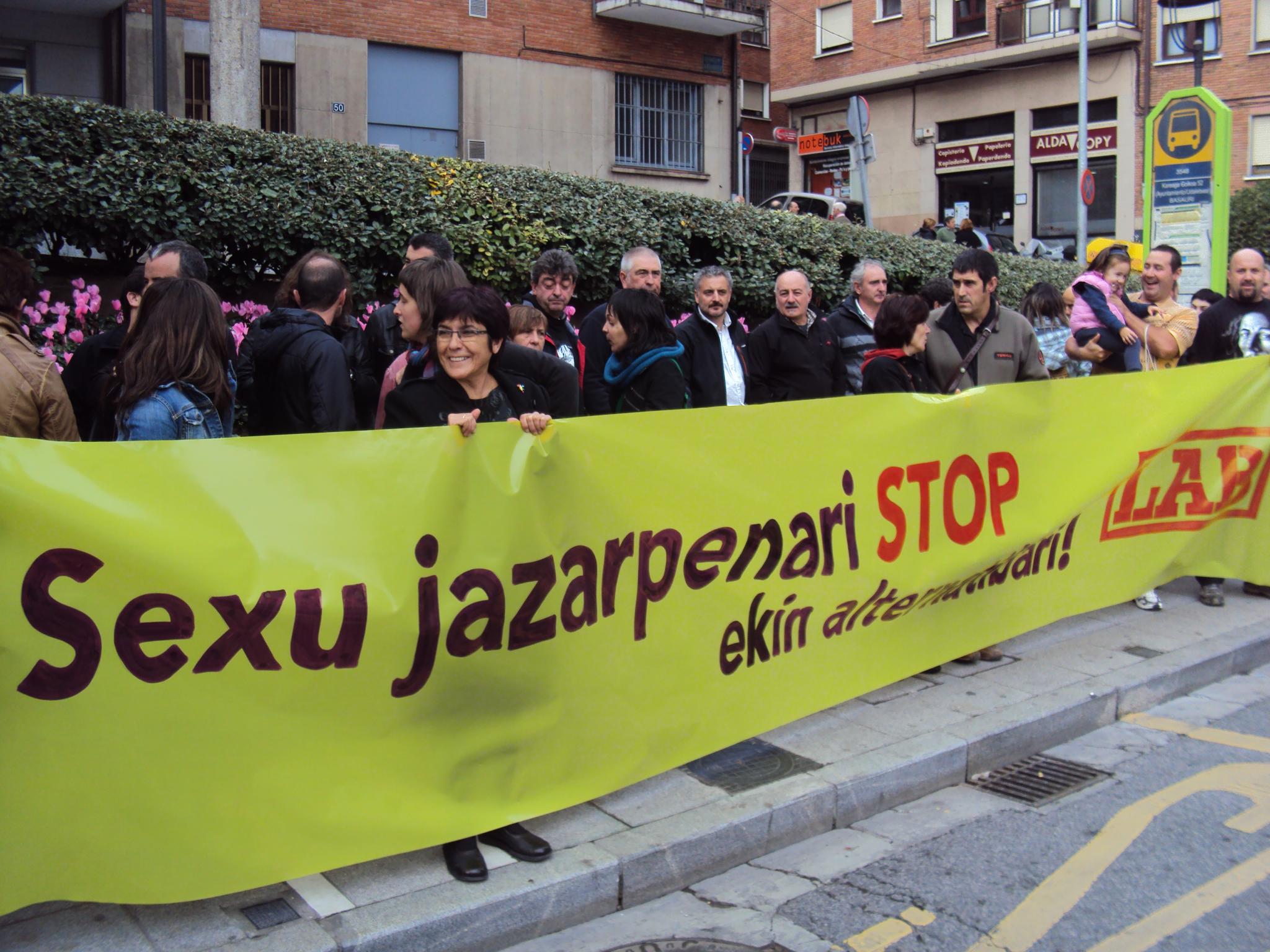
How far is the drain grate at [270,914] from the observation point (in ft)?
9.89

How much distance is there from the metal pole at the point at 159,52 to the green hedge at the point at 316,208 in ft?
32.0

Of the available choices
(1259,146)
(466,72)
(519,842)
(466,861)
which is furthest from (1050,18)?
(466,861)

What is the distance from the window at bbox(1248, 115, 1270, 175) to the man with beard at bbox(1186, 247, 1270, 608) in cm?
2669

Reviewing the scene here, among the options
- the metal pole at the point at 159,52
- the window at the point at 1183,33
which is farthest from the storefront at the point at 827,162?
→ the metal pole at the point at 159,52

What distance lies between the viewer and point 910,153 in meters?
34.5

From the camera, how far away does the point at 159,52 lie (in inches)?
639

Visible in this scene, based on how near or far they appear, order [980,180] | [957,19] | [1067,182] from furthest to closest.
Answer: [980,180], [957,19], [1067,182]

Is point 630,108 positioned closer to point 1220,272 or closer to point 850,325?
point 1220,272

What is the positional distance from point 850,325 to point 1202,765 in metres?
3.11

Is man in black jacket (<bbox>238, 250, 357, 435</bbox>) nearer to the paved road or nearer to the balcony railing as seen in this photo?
the paved road

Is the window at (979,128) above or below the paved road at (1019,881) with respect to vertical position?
above

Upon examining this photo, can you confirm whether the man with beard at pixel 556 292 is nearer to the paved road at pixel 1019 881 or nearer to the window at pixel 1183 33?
the paved road at pixel 1019 881

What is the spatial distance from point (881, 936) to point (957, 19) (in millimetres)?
34275

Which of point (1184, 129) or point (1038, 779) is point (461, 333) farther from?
point (1184, 129)
